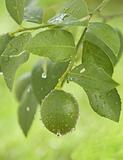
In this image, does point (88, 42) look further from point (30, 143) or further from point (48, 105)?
point (30, 143)

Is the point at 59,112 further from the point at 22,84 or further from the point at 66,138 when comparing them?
the point at 66,138

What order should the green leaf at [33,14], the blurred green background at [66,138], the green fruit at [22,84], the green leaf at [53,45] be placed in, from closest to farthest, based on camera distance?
1. the green leaf at [53,45]
2. the green leaf at [33,14]
3. the blurred green background at [66,138]
4. the green fruit at [22,84]

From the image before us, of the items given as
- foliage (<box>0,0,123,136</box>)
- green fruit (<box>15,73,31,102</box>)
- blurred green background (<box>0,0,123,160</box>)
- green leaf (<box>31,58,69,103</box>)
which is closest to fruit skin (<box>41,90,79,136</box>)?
foliage (<box>0,0,123,136</box>)

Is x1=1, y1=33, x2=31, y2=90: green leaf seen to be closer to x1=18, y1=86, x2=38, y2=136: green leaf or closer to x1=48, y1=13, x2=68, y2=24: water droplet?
x1=48, y1=13, x2=68, y2=24: water droplet

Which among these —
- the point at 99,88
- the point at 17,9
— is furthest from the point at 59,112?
the point at 17,9

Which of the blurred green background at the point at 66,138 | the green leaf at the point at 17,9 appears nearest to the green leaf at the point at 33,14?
the green leaf at the point at 17,9

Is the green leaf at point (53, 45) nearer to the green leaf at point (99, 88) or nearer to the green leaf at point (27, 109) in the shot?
the green leaf at point (99, 88)

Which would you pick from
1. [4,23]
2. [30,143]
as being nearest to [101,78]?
[30,143]
